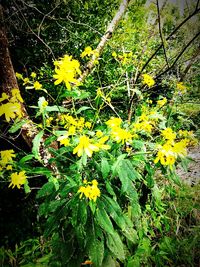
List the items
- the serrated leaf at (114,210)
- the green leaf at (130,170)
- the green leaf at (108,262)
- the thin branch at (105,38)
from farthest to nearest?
the thin branch at (105,38), the green leaf at (108,262), the serrated leaf at (114,210), the green leaf at (130,170)

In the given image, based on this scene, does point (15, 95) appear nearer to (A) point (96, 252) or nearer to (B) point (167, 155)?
(B) point (167, 155)

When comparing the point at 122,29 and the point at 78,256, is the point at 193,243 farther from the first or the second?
the point at 122,29

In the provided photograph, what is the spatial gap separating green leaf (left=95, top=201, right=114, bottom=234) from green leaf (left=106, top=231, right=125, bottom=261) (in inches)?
7.3

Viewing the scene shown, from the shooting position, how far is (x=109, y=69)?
3.59 metres

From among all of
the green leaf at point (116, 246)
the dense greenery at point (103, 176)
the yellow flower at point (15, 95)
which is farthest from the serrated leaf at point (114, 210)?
the yellow flower at point (15, 95)

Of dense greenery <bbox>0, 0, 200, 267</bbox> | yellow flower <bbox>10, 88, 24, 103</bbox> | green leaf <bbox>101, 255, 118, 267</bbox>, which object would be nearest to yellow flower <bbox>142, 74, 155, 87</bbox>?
dense greenery <bbox>0, 0, 200, 267</bbox>

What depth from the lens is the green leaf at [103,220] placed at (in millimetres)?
1401

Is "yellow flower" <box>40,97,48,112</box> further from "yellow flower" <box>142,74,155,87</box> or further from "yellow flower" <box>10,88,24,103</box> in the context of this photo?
"yellow flower" <box>142,74,155,87</box>

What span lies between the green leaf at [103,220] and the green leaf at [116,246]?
18cm

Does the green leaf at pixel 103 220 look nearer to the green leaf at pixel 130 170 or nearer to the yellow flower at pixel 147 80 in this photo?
the green leaf at pixel 130 170

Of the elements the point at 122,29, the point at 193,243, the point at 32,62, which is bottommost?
the point at 193,243

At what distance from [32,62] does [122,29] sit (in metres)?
1.51

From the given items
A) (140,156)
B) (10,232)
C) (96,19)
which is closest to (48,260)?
(10,232)

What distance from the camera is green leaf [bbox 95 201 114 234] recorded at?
1401 mm
